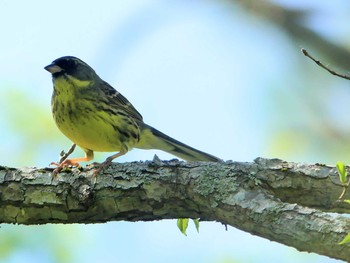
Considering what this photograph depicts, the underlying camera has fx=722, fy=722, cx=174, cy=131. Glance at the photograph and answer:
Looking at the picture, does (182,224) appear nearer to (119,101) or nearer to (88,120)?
(88,120)

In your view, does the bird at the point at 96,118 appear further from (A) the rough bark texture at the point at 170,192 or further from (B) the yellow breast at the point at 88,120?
(A) the rough bark texture at the point at 170,192

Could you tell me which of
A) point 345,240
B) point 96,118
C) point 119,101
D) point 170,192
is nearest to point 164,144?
A: point 119,101

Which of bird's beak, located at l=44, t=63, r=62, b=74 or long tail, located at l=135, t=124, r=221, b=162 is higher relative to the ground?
bird's beak, located at l=44, t=63, r=62, b=74

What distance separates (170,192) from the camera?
494 cm

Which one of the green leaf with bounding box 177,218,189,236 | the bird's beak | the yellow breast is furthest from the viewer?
the bird's beak

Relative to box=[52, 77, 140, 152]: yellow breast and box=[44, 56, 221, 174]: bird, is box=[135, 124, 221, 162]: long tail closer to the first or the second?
box=[44, 56, 221, 174]: bird

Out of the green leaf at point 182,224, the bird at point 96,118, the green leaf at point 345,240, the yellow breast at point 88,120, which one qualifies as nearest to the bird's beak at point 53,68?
the bird at point 96,118

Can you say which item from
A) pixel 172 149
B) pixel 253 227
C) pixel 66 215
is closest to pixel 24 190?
pixel 66 215

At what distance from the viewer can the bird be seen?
6.96 metres

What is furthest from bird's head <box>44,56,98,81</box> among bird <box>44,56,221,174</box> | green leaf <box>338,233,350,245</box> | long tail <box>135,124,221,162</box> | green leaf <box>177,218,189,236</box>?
green leaf <box>338,233,350,245</box>

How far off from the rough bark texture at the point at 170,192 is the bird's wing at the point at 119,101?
2395 millimetres

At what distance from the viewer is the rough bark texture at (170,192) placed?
4.77m

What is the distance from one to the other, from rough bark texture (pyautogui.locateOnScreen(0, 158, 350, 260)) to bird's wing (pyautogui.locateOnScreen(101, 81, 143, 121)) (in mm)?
2395

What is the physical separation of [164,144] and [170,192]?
2.71 metres
